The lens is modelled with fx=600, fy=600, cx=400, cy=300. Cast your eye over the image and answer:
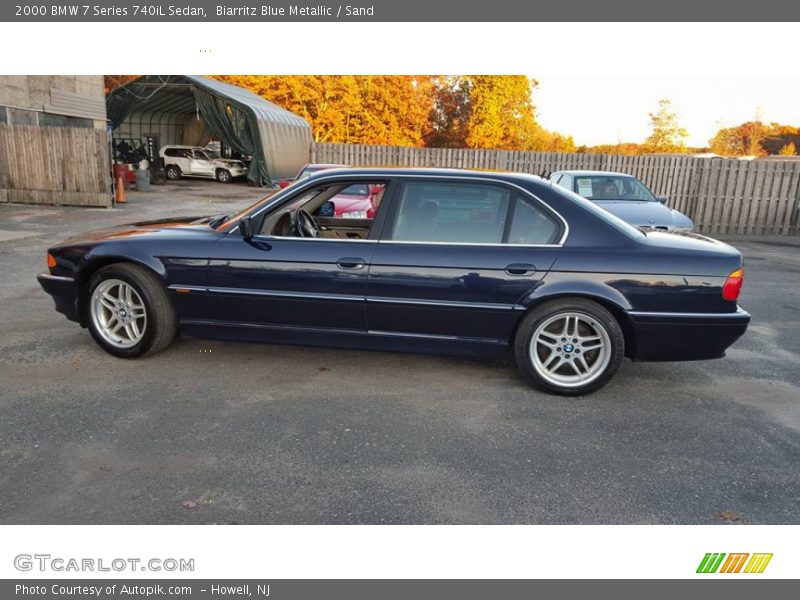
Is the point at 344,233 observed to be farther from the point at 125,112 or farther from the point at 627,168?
the point at 125,112

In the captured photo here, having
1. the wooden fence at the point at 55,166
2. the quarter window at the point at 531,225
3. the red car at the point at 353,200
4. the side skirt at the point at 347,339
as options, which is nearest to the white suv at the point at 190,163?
the wooden fence at the point at 55,166

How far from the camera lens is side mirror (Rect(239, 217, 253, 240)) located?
172 inches

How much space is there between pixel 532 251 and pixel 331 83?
114ft

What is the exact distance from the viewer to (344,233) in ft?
17.4

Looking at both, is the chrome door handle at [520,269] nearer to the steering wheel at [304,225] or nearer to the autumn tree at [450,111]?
the steering wheel at [304,225]

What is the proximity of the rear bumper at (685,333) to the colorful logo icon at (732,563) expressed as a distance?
1.72 meters

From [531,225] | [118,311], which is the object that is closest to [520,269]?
[531,225]

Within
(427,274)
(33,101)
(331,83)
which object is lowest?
(427,274)

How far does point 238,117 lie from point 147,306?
75.1ft

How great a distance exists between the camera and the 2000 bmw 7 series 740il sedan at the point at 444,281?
4059mm

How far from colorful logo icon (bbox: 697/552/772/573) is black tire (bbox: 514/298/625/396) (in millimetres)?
1661

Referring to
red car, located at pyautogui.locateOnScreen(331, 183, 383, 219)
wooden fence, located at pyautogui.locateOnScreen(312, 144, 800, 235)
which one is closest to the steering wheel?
red car, located at pyautogui.locateOnScreen(331, 183, 383, 219)

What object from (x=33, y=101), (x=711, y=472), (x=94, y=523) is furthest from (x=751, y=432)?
(x=33, y=101)

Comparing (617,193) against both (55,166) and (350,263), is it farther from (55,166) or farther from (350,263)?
(55,166)
